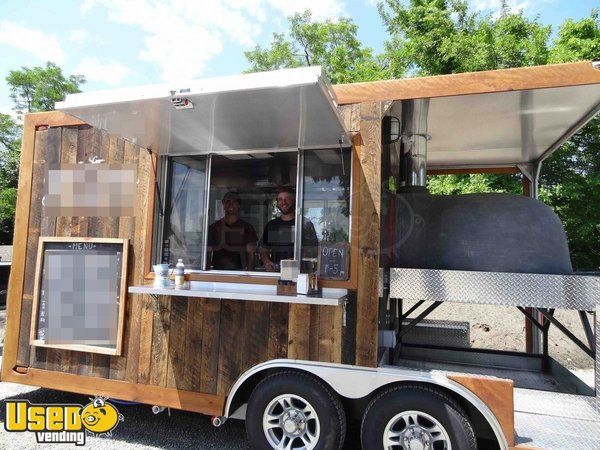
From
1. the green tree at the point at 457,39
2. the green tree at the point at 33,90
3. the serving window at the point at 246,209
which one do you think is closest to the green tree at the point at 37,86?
the green tree at the point at 33,90

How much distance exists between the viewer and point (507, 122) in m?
3.54

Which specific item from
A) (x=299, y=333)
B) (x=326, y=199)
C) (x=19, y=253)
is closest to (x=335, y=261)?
(x=326, y=199)

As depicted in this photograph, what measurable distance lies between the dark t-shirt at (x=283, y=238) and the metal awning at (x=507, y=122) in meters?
1.25

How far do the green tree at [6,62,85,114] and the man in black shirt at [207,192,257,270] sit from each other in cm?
2621

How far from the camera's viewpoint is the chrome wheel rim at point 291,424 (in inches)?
112

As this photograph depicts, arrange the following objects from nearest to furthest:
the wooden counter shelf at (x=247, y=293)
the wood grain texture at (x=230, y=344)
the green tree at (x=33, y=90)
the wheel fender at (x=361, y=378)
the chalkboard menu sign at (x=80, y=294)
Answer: the wheel fender at (x=361, y=378) → the wooden counter shelf at (x=247, y=293) → the wood grain texture at (x=230, y=344) → the chalkboard menu sign at (x=80, y=294) → the green tree at (x=33, y=90)

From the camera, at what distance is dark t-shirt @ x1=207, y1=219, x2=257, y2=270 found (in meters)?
3.53

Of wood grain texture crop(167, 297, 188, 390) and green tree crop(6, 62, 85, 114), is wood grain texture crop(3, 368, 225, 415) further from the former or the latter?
green tree crop(6, 62, 85, 114)

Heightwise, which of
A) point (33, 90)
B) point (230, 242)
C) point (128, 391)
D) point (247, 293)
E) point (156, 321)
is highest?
point (33, 90)

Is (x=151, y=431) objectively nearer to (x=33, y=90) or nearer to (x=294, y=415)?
(x=294, y=415)

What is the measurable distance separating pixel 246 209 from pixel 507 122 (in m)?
2.54

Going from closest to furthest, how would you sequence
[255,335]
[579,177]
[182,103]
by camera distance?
1. [182,103]
2. [255,335]
3. [579,177]

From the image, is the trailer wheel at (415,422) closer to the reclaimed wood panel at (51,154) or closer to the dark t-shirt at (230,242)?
the dark t-shirt at (230,242)

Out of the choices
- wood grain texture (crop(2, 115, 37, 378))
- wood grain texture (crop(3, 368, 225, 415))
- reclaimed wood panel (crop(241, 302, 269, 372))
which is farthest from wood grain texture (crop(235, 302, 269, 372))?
wood grain texture (crop(2, 115, 37, 378))
